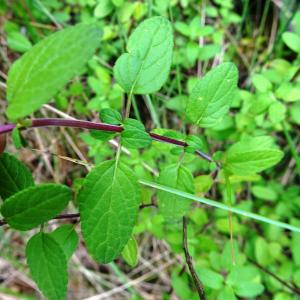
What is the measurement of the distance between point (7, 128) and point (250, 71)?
137 centimetres

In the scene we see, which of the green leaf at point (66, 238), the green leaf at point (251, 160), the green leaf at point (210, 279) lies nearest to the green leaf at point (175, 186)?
the green leaf at point (251, 160)

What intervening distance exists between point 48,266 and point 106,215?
162 mm

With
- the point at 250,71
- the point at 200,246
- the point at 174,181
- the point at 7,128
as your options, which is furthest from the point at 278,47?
the point at 7,128

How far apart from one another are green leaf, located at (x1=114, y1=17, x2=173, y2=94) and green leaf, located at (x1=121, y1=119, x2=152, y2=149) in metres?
0.10

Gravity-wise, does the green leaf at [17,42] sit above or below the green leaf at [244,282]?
above

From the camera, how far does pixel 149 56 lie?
0.87 meters

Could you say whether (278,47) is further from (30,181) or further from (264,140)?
(30,181)

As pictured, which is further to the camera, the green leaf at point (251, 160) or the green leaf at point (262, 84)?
the green leaf at point (262, 84)

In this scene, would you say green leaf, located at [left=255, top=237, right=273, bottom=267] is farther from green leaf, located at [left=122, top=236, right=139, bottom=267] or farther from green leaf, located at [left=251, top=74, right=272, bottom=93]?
green leaf, located at [left=122, top=236, right=139, bottom=267]

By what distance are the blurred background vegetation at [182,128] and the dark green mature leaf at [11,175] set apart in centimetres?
60

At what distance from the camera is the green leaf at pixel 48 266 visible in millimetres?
813

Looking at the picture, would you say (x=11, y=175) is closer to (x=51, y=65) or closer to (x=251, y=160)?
(x=51, y=65)

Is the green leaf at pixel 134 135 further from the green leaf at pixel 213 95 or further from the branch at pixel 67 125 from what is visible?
the green leaf at pixel 213 95

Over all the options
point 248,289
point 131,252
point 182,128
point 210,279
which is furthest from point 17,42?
point 248,289
